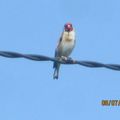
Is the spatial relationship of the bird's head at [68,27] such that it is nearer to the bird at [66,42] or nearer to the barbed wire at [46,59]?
the bird at [66,42]

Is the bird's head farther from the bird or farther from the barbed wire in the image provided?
the barbed wire

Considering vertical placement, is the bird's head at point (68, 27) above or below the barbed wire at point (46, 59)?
above

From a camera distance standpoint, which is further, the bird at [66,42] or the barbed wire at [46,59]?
the bird at [66,42]

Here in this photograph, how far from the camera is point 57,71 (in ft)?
39.3

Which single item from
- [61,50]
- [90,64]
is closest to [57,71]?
[61,50]

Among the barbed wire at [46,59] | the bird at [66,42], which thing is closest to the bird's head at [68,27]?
the bird at [66,42]

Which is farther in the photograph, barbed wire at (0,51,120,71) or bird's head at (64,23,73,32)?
bird's head at (64,23,73,32)

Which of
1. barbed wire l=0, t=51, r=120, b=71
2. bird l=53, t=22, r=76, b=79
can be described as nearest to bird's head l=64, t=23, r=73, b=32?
bird l=53, t=22, r=76, b=79

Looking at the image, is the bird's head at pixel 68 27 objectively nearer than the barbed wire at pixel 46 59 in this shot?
No

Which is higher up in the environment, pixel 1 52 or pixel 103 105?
pixel 1 52

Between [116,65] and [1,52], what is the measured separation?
58.5 inches

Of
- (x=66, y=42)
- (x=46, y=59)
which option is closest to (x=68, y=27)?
(x=66, y=42)

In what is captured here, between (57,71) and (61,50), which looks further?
(61,50)

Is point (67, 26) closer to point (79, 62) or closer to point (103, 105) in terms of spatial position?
point (103, 105)
